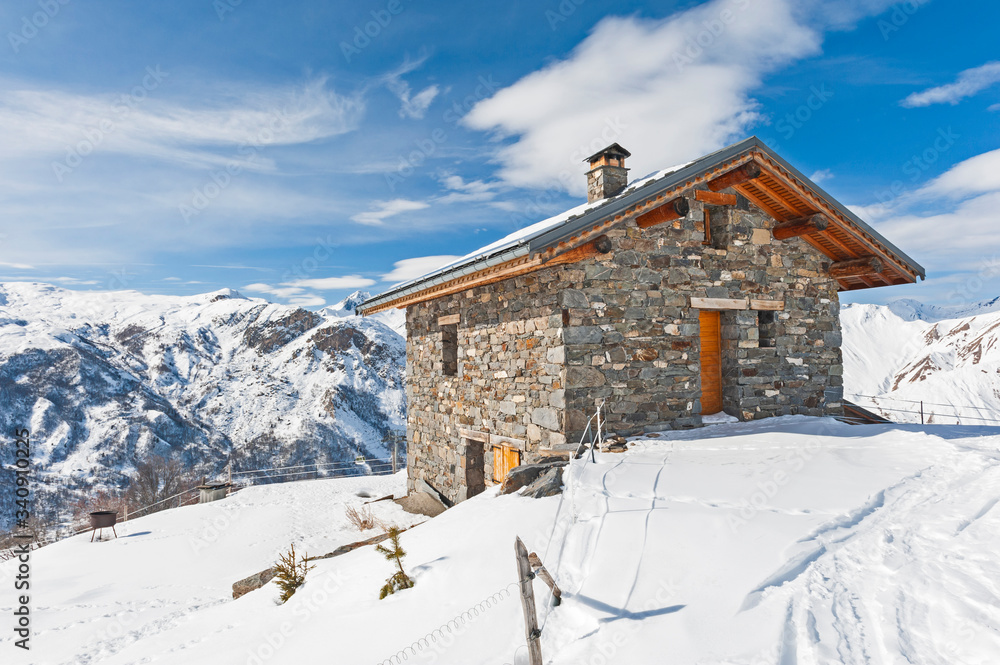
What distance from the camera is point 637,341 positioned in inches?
314

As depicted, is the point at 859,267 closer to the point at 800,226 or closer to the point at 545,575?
the point at 800,226

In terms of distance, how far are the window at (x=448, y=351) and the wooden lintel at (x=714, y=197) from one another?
497 centimetres

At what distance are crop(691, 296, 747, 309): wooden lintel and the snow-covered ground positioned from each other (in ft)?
6.45

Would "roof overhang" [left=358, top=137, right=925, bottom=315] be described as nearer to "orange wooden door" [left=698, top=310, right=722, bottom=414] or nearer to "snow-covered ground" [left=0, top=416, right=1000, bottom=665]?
"orange wooden door" [left=698, top=310, right=722, bottom=414]

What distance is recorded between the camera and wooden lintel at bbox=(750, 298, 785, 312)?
30.1 ft

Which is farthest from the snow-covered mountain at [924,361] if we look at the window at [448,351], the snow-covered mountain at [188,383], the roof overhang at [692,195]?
the snow-covered mountain at [188,383]

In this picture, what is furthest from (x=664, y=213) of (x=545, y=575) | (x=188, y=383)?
(x=188, y=383)

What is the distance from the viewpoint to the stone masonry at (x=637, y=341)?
7.64m

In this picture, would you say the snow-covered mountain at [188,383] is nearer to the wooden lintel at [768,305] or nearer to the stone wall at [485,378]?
the stone wall at [485,378]

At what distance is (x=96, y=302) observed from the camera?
14400 centimetres

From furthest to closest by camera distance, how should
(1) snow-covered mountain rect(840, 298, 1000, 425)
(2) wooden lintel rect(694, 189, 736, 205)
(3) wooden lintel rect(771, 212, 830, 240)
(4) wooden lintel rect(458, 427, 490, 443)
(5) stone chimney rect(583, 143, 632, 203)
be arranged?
1. (1) snow-covered mountain rect(840, 298, 1000, 425)
2. (5) stone chimney rect(583, 143, 632, 203)
3. (4) wooden lintel rect(458, 427, 490, 443)
4. (3) wooden lintel rect(771, 212, 830, 240)
5. (2) wooden lintel rect(694, 189, 736, 205)

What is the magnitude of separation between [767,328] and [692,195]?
107 inches

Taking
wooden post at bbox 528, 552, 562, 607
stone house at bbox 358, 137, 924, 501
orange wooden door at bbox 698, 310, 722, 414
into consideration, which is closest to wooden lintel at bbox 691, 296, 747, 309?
stone house at bbox 358, 137, 924, 501

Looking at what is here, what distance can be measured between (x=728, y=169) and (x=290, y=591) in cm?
808
